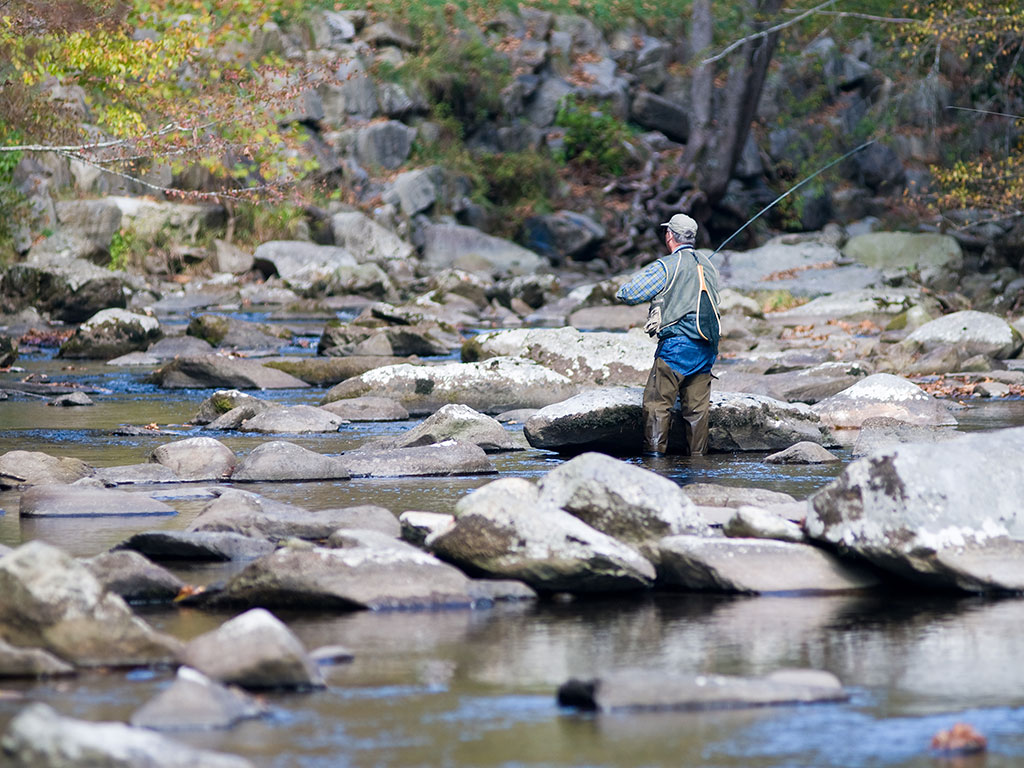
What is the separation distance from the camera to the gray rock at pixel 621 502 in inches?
224

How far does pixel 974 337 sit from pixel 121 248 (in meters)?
16.2

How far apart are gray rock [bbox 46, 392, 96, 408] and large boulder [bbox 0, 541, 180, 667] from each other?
8.00 metres

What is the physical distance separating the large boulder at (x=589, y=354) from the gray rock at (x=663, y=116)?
22566 millimetres

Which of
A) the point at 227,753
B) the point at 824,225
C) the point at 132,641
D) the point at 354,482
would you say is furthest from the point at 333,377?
the point at 824,225

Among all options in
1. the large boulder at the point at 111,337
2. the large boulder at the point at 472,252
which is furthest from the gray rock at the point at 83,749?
the large boulder at the point at 472,252

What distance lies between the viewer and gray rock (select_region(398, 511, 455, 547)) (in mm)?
5738

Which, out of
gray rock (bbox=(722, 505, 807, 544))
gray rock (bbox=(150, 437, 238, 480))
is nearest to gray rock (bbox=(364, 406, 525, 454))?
gray rock (bbox=(150, 437, 238, 480))

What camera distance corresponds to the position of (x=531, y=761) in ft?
11.1

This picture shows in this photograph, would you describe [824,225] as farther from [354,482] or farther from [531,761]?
[531,761]

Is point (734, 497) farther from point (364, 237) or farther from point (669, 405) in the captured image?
point (364, 237)

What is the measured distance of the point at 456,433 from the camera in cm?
929

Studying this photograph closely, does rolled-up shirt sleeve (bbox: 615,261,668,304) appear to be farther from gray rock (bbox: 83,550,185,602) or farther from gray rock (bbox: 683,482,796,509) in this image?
gray rock (bbox: 83,550,185,602)

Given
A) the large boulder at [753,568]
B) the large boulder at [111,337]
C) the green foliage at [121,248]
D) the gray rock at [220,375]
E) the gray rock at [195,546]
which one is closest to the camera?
the large boulder at [753,568]

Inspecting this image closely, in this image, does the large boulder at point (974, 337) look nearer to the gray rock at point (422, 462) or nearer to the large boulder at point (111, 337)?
the gray rock at point (422, 462)
